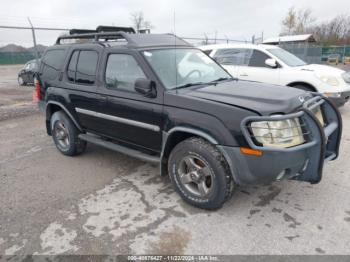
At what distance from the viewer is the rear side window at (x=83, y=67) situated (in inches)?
169

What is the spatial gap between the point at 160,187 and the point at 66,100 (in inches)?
84.0

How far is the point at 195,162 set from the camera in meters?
3.35

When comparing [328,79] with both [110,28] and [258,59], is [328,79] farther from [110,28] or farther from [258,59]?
[110,28]

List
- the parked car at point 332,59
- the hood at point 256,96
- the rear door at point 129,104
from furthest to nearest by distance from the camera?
the parked car at point 332,59, the rear door at point 129,104, the hood at point 256,96

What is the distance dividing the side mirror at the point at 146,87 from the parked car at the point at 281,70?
16.2ft

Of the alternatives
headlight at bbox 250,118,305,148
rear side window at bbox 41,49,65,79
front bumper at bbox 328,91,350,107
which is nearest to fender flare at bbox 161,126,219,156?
headlight at bbox 250,118,305,148

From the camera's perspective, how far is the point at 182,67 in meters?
3.96

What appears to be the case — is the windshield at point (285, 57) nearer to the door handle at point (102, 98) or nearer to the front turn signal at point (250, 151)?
the door handle at point (102, 98)

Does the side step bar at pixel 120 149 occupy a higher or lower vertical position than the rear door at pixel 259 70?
lower

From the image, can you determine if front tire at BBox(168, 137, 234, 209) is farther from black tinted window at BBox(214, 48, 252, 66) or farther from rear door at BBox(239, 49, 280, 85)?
black tinted window at BBox(214, 48, 252, 66)

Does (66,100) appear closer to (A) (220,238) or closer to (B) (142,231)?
(B) (142,231)

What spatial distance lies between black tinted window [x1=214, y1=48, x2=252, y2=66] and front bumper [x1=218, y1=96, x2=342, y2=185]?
17.7 feet

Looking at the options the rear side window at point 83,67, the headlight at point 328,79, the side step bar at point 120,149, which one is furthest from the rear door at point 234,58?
the side step bar at point 120,149

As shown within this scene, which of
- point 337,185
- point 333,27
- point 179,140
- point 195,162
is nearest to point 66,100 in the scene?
point 179,140
